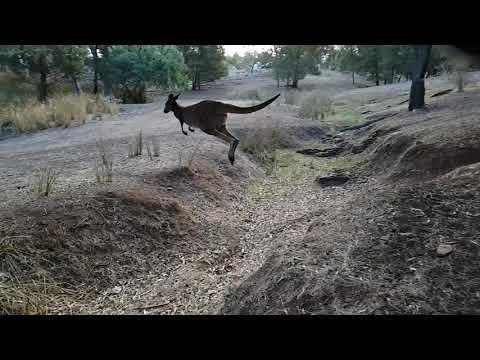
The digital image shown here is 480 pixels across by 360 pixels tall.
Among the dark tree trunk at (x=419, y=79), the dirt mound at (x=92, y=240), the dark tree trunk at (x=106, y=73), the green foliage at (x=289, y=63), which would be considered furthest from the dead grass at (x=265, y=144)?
the green foliage at (x=289, y=63)

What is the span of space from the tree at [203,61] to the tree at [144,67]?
10.4 feet

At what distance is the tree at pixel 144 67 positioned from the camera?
16156mm

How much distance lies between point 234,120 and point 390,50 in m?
13.9

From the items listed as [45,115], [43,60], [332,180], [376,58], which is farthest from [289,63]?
[332,180]

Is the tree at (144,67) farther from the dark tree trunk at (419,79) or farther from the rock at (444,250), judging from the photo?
the rock at (444,250)

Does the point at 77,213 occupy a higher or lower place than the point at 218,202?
higher

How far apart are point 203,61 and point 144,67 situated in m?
5.93

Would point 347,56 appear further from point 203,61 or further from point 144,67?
point 144,67

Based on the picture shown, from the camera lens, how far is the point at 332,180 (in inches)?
257

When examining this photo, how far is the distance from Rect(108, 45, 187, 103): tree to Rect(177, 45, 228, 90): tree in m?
3.17

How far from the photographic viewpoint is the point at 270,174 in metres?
7.55

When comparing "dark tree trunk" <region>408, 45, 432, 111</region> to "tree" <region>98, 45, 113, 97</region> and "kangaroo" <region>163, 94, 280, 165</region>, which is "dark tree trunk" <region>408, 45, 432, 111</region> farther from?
"tree" <region>98, 45, 113, 97</region>
